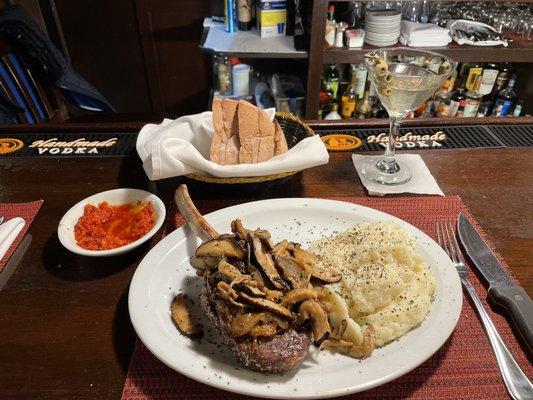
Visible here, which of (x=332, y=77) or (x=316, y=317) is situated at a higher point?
(x=316, y=317)

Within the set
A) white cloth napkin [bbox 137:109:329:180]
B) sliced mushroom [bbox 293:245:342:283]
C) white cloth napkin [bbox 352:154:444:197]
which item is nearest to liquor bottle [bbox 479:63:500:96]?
white cloth napkin [bbox 352:154:444:197]

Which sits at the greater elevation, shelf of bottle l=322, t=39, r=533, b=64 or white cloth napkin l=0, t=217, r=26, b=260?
white cloth napkin l=0, t=217, r=26, b=260

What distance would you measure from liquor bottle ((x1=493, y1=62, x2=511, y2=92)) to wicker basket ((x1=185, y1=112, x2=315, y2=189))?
2.33 metres

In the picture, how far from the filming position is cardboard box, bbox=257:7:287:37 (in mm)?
2715

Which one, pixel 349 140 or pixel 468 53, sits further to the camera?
pixel 468 53

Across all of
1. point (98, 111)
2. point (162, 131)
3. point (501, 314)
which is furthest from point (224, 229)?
point (98, 111)

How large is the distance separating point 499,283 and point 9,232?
1.25 meters

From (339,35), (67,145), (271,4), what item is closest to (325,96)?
(339,35)

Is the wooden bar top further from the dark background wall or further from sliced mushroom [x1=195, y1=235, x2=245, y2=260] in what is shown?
the dark background wall

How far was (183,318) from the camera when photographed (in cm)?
86

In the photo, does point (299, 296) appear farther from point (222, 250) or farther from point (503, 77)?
point (503, 77)

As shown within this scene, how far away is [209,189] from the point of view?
1.29 meters

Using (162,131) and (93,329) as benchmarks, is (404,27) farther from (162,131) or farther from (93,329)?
(93,329)

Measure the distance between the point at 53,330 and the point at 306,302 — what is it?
561 mm
